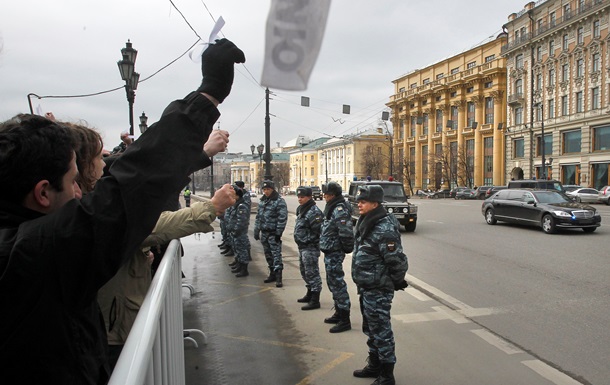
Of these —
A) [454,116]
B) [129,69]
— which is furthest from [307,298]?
[454,116]

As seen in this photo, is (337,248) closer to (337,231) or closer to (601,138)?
(337,231)

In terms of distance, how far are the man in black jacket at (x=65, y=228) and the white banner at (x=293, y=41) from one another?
0.83 feet

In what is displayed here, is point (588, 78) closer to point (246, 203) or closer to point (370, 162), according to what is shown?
point (370, 162)

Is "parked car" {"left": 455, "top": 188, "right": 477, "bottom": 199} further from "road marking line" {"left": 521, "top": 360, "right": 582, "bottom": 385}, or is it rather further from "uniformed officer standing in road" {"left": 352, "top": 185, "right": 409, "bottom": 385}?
"uniformed officer standing in road" {"left": 352, "top": 185, "right": 409, "bottom": 385}

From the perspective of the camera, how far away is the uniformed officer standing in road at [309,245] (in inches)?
232

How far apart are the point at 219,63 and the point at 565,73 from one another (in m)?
54.9

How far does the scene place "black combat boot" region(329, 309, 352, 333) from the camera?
16.0 ft

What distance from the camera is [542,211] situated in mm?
13820

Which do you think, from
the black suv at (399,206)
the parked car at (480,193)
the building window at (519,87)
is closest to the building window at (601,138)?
the parked car at (480,193)

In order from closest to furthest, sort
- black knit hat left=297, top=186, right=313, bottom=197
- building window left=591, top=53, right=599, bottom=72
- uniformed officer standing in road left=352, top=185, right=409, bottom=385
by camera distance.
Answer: uniformed officer standing in road left=352, top=185, right=409, bottom=385 → black knit hat left=297, top=186, right=313, bottom=197 → building window left=591, top=53, right=599, bottom=72

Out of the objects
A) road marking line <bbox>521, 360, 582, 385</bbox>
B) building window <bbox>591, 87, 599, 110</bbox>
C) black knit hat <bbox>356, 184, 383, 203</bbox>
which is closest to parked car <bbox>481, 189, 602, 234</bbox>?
road marking line <bbox>521, 360, 582, 385</bbox>

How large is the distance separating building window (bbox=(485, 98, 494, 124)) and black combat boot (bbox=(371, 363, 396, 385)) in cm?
6364

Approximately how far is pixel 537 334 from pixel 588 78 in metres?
48.5

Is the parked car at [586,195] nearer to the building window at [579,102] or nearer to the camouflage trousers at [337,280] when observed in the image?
the building window at [579,102]
